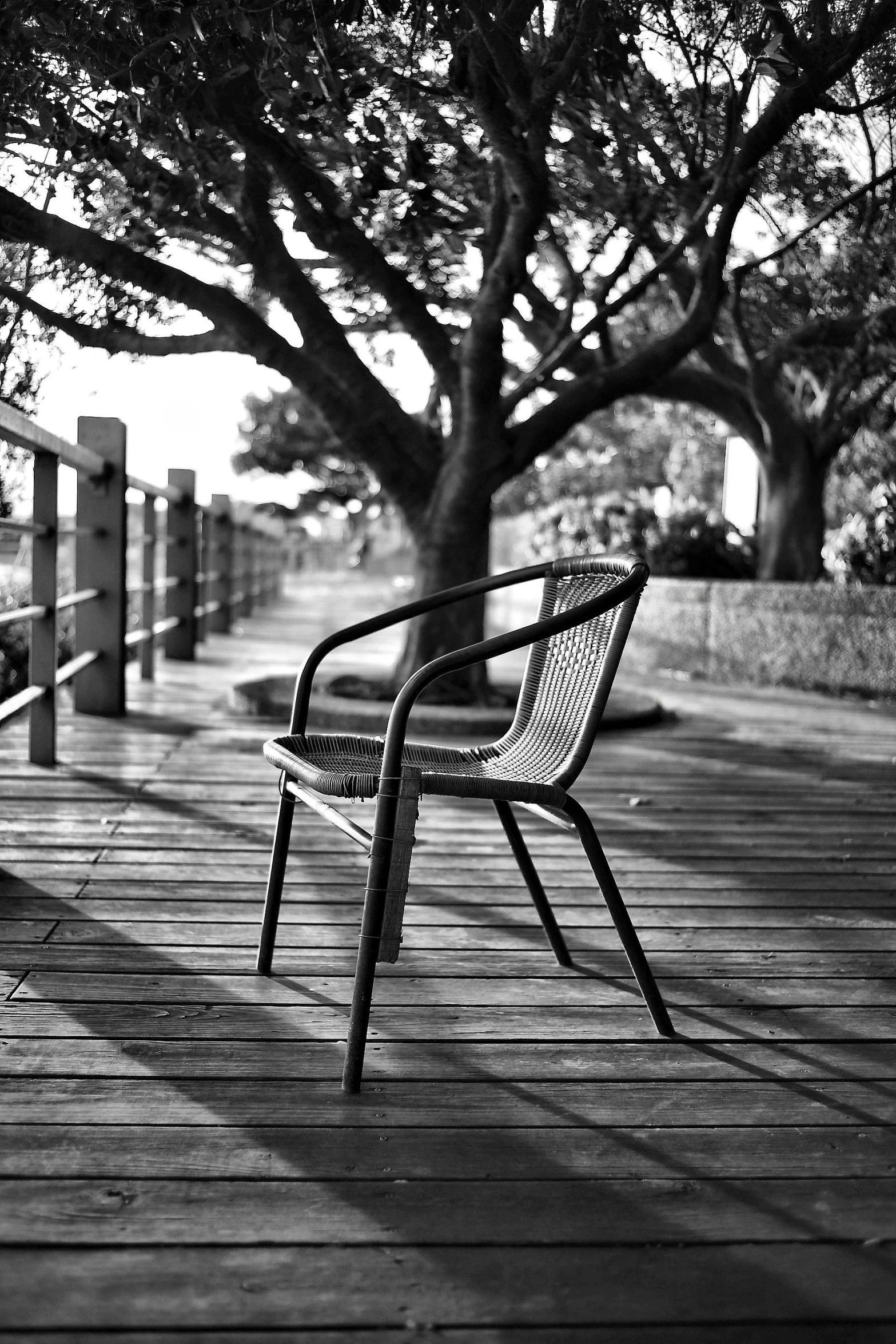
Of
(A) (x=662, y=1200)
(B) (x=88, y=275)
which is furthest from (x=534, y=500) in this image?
(A) (x=662, y=1200)

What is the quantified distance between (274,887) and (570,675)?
2.11 ft

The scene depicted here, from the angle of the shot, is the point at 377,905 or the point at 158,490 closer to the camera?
the point at 377,905

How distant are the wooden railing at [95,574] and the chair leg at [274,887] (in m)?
1.34

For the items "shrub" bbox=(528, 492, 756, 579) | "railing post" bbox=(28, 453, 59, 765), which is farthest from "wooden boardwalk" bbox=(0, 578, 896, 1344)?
"shrub" bbox=(528, 492, 756, 579)

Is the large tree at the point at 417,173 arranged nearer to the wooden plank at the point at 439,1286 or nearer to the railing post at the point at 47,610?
the railing post at the point at 47,610

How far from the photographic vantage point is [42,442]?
144 inches

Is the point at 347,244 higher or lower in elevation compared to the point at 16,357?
higher

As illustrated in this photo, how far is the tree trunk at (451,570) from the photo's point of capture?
5754 mm

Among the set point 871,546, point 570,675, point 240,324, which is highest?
point 240,324

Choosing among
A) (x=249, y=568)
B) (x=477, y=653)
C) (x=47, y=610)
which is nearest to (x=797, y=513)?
(x=47, y=610)

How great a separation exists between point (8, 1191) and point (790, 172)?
4.14 meters

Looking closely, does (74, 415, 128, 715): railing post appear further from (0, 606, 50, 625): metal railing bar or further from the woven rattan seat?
the woven rattan seat

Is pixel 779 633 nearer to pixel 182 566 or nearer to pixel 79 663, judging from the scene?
A: pixel 182 566

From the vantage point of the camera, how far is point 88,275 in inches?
182
